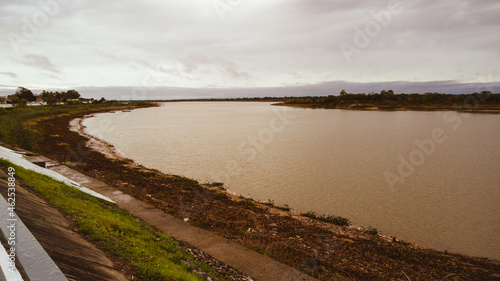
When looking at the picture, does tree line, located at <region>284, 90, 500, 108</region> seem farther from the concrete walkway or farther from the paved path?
the paved path

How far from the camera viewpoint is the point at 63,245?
478 cm

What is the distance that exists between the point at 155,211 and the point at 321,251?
700cm

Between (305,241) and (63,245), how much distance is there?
25.7 feet

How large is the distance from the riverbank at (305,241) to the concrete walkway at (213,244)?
0.59m

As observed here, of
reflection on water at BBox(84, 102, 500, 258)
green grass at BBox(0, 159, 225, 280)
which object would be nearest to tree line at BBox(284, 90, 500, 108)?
reflection on water at BBox(84, 102, 500, 258)

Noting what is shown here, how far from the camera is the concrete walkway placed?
7.36 metres

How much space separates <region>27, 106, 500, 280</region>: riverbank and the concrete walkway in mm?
587

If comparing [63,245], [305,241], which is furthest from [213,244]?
[63,245]

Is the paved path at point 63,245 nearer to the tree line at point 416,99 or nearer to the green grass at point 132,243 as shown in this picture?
the green grass at point 132,243

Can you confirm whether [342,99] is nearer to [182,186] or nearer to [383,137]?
[383,137]

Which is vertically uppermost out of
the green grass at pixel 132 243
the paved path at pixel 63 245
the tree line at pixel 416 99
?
the tree line at pixel 416 99

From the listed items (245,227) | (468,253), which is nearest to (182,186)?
(245,227)

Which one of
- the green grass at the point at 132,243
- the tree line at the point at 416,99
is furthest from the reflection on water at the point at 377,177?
the tree line at the point at 416,99

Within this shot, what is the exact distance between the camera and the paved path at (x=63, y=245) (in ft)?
13.4
